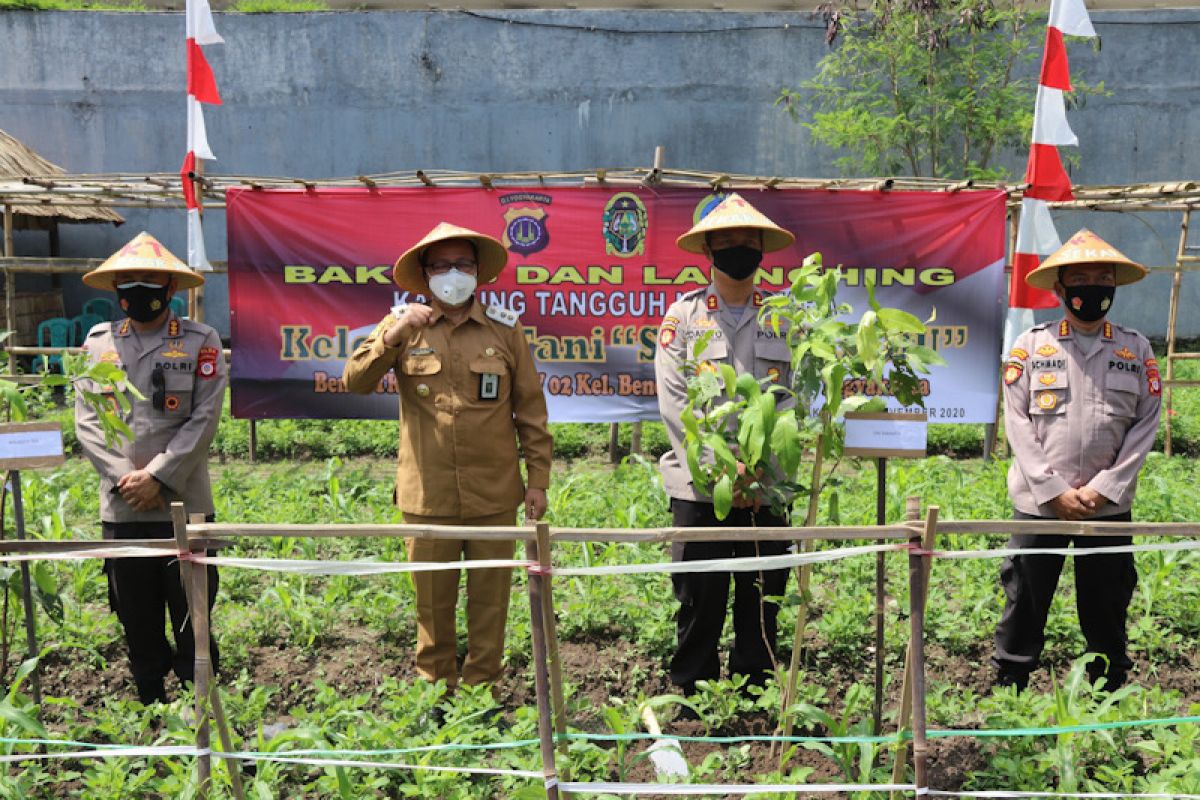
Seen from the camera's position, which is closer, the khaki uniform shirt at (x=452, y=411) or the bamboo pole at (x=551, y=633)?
the bamboo pole at (x=551, y=633)

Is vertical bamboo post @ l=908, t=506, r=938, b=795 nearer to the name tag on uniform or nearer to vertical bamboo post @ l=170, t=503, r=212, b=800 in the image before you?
the name tag on uniform

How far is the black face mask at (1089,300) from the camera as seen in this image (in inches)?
154

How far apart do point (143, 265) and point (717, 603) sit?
2435 millimetres

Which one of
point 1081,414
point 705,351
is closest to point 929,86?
point 1081,414

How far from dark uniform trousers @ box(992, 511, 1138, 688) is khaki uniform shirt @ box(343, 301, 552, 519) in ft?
6.05

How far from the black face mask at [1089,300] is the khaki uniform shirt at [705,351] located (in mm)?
1111

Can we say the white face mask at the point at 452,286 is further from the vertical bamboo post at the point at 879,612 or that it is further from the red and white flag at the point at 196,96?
the red and white flag at the point at 196,96

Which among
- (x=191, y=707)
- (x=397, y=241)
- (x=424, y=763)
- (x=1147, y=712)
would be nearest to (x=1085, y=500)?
(x=1147, y=712)

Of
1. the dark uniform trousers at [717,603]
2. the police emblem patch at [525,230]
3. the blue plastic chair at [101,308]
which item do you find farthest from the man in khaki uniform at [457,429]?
the blue plastic chair at [101,308]

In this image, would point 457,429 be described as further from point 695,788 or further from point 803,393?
point 695,788

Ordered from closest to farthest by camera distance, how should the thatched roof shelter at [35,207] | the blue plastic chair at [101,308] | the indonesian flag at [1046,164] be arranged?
the indonesian flag at [1046,164] < the thatched roof shelter at [35,207] < the blue plastic chair at [101,308]

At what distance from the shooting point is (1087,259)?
385cm

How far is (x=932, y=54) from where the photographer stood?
11.4 metres

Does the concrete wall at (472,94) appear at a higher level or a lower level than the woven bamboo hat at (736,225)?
higher
